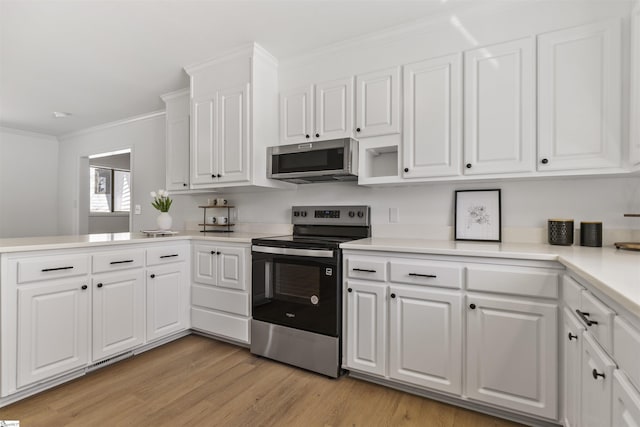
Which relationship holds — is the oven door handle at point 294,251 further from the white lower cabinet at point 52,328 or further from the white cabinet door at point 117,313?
the white lower cabinet at point 52,328

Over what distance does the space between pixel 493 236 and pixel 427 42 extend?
1.43 meters

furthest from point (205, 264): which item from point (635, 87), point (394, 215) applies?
point (635, 87)

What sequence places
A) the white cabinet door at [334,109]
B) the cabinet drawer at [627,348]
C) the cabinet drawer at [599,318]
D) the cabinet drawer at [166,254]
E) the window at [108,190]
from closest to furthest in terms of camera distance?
the cabinet drawer at [627,348] < the cabinet drawer at [599,318] < the white cabinet door at [334,109] < the cabinet drawer at [166,254] < the window at [108,190]

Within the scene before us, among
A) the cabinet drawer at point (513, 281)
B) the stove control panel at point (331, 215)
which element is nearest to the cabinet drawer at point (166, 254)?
the stove control panel at point (331, 215)

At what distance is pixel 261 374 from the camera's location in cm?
A: 223

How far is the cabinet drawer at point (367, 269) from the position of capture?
2.01 m

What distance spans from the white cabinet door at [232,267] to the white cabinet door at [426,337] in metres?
1.23

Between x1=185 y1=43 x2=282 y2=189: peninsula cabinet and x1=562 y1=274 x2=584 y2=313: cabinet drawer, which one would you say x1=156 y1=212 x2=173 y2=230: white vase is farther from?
x1=562 y1=274 x2=584 y2=313: cabinet drawer

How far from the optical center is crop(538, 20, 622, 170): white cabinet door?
1720mm

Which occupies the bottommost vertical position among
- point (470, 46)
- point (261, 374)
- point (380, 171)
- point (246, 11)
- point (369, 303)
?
point (261, 374)

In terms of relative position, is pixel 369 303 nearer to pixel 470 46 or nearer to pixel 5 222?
pixel 470 46

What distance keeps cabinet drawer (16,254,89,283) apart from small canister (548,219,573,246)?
306 centimetres

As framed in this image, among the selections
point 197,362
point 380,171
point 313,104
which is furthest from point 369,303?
point 313,104

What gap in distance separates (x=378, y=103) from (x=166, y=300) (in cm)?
237
